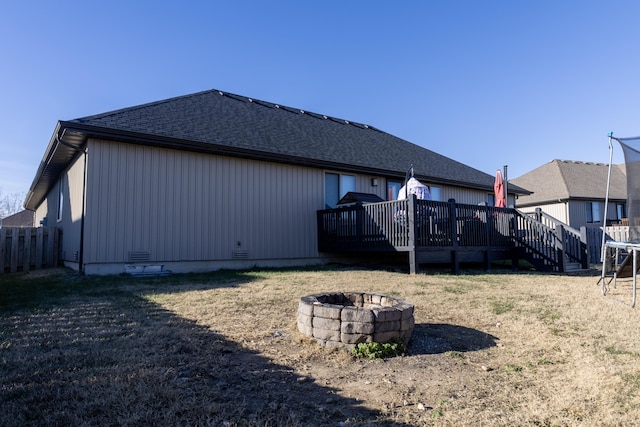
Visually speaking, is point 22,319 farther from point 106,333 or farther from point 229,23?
point 229,23

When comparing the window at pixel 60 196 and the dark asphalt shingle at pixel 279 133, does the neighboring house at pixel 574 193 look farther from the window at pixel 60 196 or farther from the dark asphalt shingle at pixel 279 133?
the window at pixel 60 196

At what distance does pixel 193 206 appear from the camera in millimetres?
9477

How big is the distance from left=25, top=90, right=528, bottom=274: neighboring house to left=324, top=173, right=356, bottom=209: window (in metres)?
0.03

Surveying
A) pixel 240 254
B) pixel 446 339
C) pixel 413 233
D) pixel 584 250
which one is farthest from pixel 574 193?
pixel 446 339

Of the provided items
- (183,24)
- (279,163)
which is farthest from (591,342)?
(183,24)

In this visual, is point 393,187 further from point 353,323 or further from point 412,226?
point 353,323

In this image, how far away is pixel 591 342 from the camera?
368 cm

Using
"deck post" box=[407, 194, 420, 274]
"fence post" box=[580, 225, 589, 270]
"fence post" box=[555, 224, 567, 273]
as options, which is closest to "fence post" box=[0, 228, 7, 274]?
"deck post" box=[407, 194, 420, 274]

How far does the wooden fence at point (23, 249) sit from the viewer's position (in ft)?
31.4

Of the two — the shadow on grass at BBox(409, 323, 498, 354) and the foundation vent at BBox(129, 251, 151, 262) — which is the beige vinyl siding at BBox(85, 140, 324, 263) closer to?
the foundation vent at BBox(129, 251, 151, 262)

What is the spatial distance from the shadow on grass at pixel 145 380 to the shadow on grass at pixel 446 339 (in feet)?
4.57

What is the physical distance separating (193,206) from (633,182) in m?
8.87

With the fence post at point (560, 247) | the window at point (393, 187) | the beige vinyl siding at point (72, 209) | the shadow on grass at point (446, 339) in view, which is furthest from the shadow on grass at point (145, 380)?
the window at point (393, 187)

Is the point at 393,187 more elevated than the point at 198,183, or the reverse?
the point at 393,187
